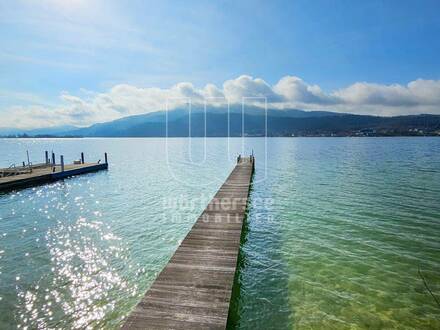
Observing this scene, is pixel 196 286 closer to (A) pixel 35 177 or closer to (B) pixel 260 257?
(B) pixel 260 257

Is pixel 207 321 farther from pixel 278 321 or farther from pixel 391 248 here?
pixel 391 248

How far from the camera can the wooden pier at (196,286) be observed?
5.66 metres

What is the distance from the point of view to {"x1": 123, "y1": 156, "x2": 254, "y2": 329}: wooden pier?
5656mm

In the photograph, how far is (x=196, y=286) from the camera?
22.7 feet

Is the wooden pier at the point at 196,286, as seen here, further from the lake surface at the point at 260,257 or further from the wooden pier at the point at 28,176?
the wooden pier at the point at 28,176

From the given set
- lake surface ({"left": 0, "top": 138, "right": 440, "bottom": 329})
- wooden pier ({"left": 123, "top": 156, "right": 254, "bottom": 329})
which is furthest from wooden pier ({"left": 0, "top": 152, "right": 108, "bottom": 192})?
wooden pier ({"left": 123, "top": 156, "right": 254, "bottom": 329})

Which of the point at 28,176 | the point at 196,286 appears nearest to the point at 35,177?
the point at 28,176

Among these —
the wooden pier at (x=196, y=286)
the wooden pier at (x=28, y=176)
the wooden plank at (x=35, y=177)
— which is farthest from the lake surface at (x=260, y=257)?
the wooden pier at (x=28, y=176)

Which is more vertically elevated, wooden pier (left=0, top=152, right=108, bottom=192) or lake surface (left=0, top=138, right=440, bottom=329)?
wooden pier (left=0, top=152, right=108, bottom=192)

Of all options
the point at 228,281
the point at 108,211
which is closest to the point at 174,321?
the point at 228,281

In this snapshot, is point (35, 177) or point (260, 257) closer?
point (260, 257)

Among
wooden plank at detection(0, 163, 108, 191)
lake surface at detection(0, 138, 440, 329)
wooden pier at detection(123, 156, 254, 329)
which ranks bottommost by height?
lake surface at detection(0, 138, 440, 329)

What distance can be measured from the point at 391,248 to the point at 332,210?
18.4 feet

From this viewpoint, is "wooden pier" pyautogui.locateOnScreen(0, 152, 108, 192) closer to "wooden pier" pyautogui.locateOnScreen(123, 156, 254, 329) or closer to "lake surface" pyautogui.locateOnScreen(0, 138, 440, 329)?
"lake surface" pyautogui.locateOnScreen(0, 138, 440, 329)
